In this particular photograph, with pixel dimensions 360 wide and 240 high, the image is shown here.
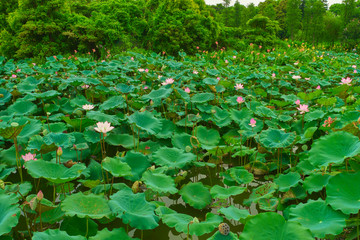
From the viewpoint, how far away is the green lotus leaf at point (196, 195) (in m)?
1.38

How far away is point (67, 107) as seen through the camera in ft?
8.02

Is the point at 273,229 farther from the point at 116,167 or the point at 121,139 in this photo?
the point at 121,139

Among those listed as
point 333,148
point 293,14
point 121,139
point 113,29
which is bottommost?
point 121,139

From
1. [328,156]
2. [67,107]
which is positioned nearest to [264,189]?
[328,156]

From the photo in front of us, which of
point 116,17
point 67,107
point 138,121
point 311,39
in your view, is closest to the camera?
point 138,121

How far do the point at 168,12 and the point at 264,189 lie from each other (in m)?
6.58

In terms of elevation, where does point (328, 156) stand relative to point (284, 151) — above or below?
above

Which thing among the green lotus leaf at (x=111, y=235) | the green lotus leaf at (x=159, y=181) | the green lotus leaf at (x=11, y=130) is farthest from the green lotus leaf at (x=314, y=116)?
the green lotus leaf at (x=11, y=130)

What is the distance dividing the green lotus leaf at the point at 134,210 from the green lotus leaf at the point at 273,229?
0.37 metres

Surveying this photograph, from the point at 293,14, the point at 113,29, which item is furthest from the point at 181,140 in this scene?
the point at 293,14

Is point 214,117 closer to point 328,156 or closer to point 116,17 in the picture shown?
point 328,156

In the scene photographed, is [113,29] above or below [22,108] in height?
above

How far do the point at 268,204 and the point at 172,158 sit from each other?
0.59 metres

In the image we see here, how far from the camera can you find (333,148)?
1.26 m
